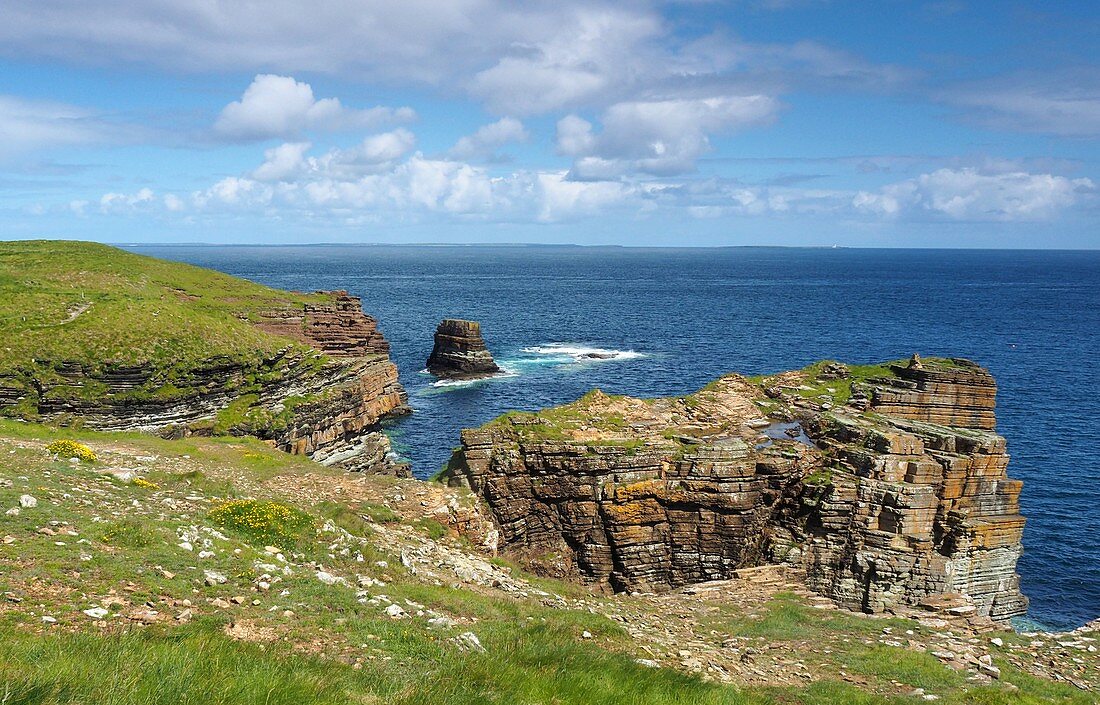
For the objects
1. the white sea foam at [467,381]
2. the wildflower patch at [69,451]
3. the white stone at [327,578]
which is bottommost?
the white sea foam at [467,381]

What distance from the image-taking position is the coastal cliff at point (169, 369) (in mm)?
43781

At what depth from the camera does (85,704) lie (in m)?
7.92

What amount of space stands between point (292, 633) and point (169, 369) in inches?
1610

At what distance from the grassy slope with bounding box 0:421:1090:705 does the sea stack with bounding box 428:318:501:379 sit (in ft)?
217

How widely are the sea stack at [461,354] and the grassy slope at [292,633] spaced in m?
66.0

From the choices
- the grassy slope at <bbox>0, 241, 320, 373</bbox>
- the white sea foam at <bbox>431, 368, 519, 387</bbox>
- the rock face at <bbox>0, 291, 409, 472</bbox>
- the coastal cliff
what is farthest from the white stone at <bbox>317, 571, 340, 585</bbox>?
the white sea foam at <bbox>431, 368, 519, 387</bbox>

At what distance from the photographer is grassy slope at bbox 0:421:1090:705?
9242mm

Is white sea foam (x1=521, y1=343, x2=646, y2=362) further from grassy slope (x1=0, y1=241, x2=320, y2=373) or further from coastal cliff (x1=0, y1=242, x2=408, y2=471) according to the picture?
grassy slope (x1=0, y1=241, x2=320, y2=373)

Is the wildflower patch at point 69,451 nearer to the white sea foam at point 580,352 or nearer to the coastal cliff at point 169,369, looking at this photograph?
the coastal cliff at point 169,369

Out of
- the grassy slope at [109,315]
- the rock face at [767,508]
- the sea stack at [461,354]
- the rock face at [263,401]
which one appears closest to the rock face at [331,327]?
the rock face at [263,401]

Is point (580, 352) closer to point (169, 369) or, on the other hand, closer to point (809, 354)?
point (809, 354)

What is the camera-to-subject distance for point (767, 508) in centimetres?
2978

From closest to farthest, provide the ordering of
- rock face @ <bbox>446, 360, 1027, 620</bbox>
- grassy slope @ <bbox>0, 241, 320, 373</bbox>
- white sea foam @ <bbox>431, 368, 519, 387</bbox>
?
rock face @ <bbox>446, 360, 1027, 620</bbox> → grassy slope @ <bbox>0, 241, 320, 373</bbox> → white sea foam @ <bbox>431, 368, 519, 387</bbox>

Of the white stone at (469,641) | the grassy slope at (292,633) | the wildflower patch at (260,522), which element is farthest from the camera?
the wildflower patch at (260,522)
